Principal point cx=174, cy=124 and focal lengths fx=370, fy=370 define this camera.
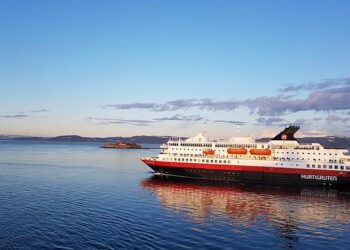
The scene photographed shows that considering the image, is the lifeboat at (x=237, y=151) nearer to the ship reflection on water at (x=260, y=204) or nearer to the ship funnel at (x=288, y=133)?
the ship funnel at (x=288, y=133)

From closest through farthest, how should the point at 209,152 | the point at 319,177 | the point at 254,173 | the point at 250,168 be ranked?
the point at 319,177 < the point at 254,173 < the point at 250,168 < the point at 209,152

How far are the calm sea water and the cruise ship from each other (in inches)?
284

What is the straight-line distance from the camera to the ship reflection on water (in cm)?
4385

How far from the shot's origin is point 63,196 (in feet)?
184

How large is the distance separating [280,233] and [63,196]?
1290 inches

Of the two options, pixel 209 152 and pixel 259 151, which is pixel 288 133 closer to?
pixel 259 151

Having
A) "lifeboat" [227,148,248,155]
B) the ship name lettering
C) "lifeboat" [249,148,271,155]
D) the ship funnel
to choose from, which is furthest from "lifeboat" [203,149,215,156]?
the ship name lettering

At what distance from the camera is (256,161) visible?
273 ft

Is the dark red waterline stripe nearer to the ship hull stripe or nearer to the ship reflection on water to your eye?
the ship hull stripe

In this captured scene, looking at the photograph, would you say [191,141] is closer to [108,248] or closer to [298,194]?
[298,194]

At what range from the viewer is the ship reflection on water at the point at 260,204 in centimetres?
4385

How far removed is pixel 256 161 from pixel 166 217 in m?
43.5

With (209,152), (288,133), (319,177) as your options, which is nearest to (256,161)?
(288,133)

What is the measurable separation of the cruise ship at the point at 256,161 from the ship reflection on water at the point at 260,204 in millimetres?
4700
